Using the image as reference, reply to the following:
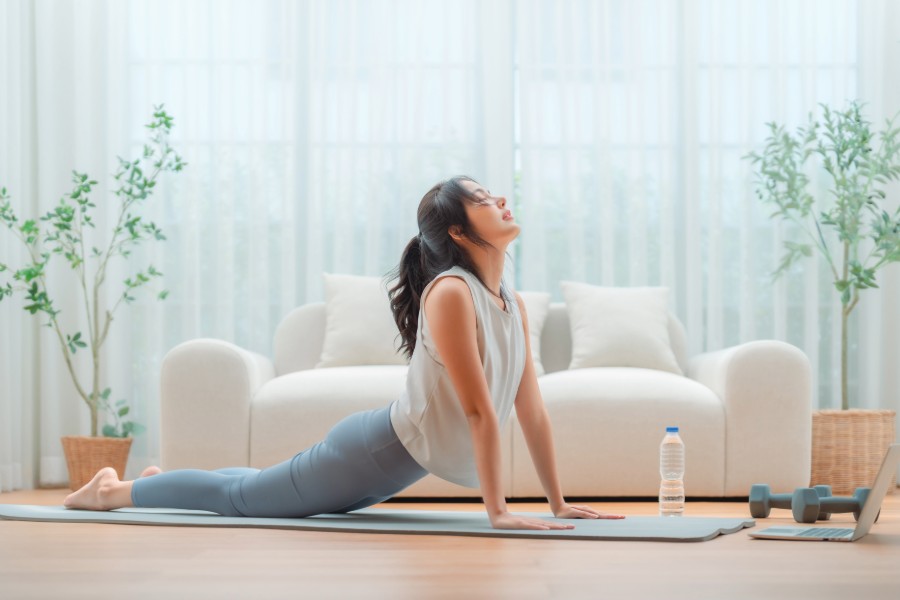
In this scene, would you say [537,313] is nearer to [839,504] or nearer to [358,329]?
[358,329]

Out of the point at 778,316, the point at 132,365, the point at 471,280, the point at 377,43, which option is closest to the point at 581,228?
the point at 778,316

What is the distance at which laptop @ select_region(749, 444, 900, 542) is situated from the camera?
206 centimetres

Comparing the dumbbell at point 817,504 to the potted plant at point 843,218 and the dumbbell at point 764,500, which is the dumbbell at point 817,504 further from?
the potted plant at point 843,218

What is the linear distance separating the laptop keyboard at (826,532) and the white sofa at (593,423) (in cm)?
126

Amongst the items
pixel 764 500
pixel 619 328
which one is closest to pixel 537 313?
pixel 619 328

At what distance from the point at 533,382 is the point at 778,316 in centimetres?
239

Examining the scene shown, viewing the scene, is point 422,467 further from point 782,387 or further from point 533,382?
point 782,387

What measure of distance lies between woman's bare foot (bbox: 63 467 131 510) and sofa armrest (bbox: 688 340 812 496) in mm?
1911

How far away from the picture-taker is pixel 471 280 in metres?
2.29

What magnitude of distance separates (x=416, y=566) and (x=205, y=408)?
6.30 ft

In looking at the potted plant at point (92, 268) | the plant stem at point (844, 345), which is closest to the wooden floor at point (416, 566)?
the plant stem at point (844, 345)

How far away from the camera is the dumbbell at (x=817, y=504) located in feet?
7.91

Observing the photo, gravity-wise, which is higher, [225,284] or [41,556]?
[225,284]

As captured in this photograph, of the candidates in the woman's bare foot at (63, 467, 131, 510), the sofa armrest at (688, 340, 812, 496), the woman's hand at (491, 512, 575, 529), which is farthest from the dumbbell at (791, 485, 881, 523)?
the woman's bare foot at (63, 467, 131, 510)
